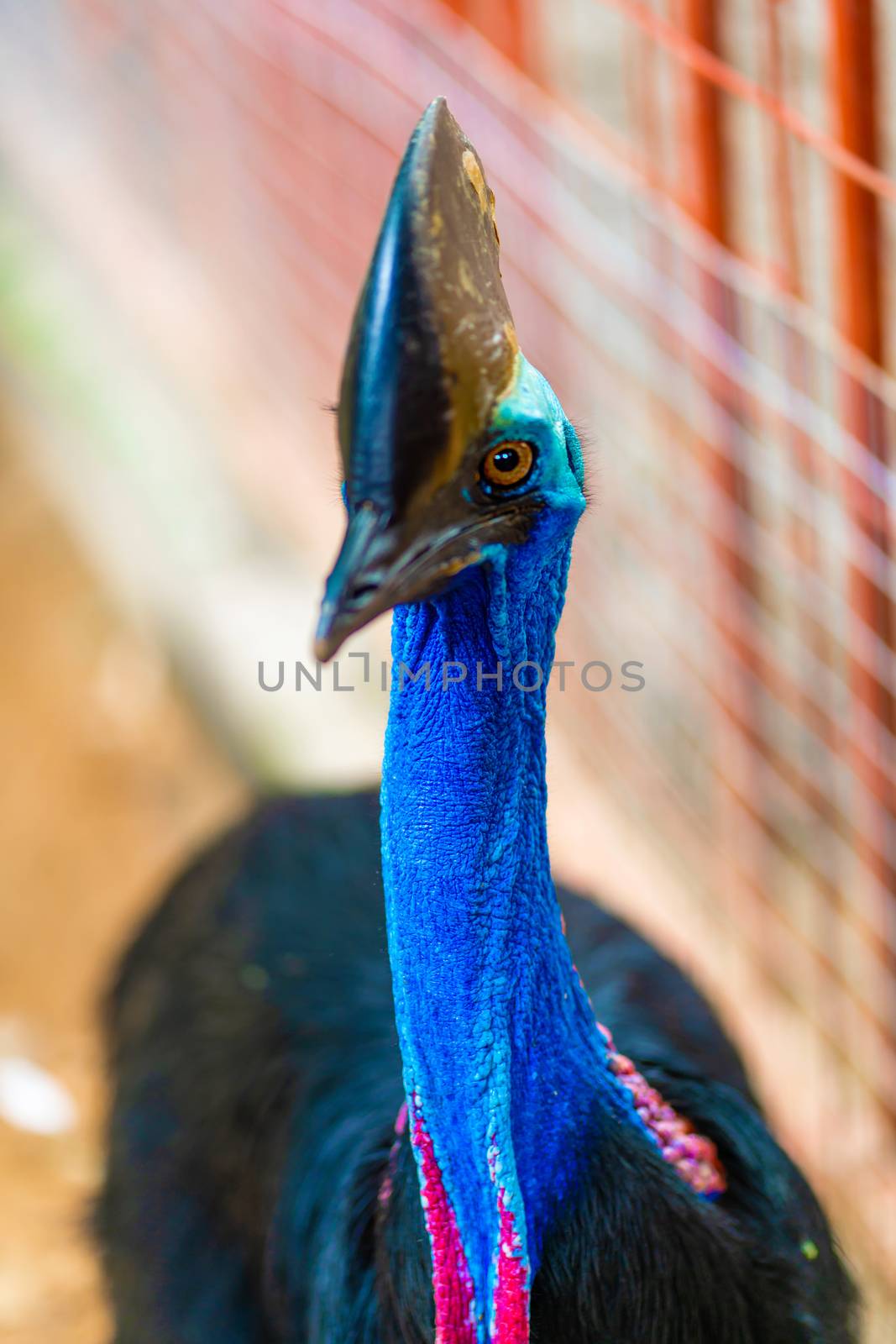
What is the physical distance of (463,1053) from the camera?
3.76 ft

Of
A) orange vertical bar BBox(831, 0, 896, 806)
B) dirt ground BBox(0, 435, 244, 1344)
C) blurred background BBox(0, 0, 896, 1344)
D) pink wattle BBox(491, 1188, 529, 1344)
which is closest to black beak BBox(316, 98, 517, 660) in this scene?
blurred background BBox(0, 0, 896, 1344)

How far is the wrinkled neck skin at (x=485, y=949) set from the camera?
3.55ft

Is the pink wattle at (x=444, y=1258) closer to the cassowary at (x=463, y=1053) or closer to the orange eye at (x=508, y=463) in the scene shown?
the cassowary at (x=463, y=1053)

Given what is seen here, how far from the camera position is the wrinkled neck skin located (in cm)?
108

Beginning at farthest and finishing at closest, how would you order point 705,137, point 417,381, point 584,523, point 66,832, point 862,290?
point 66,832
point 584,523
point 705,137
point 862,290
point 417,381

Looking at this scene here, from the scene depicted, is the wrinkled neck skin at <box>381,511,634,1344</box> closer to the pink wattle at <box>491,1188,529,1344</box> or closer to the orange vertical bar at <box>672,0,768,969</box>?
the pink wattle at <box>491,1188,529,1344</box>

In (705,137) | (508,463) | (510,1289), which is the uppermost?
(705,137)

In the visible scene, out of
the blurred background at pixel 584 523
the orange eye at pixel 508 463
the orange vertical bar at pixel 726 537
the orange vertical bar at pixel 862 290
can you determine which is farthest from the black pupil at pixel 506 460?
the orange vertical bar at pixel 726 537

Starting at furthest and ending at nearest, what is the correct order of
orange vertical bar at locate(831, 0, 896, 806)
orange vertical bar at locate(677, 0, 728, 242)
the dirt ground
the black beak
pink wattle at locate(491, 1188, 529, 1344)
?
1. the dirt ground
2. orange vertical bar at locate(677, 0, 728, 242)
3. orange vertical bar at locate(831, 0, 896, 806)
4. pink wattle at locate(491, 1188, 529, 1344)
5. the black beak

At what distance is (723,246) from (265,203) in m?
2.00

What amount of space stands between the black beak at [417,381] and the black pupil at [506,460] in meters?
0.02

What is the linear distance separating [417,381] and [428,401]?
0.05ft

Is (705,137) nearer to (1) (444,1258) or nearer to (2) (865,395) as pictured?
(2) (865,395)

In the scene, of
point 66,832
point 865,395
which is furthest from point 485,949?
point 66,832
